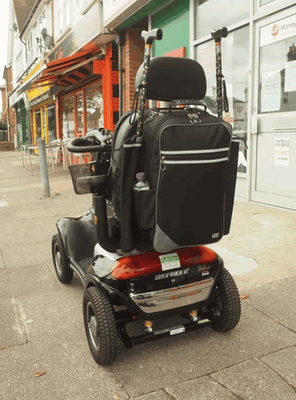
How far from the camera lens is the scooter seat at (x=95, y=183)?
247 cm

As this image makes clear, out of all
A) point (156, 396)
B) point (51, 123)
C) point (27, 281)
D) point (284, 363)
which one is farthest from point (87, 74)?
point (156, 396)

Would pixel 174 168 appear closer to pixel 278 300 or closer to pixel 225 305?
pixel 225 305

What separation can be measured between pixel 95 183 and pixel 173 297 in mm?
832

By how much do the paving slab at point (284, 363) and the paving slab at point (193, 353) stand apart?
0.06m

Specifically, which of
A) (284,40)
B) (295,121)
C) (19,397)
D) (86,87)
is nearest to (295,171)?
(295,121)

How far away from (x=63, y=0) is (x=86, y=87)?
3967mm

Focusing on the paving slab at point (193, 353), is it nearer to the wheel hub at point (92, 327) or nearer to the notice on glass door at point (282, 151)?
the wheel hub at point (92, 327)

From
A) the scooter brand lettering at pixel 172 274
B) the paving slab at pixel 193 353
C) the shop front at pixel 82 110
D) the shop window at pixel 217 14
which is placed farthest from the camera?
the shop front at pixel 82 110

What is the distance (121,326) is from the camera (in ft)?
8.24

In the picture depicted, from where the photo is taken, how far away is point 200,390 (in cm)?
219

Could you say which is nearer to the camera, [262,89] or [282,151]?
[282,151]

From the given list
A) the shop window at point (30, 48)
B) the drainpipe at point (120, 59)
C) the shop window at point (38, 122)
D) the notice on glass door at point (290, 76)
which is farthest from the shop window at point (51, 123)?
the notice on glass door at point (290, 76)

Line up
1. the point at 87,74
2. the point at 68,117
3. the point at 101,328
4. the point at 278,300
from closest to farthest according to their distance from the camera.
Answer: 1. the point at 101,328
2. the point at 278,300
3. the point at 87,74
4. the point at 68,117

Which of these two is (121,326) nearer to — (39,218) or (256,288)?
(256,288)
